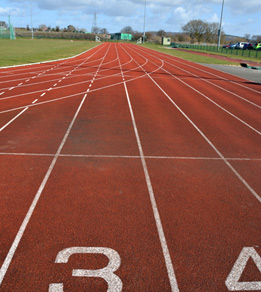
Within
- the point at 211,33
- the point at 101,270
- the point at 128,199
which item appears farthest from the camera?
the point at 211,33

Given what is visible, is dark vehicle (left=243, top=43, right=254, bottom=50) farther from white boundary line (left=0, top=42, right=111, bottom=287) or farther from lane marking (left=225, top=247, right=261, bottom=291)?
lane marking (left=225, top=247, right=261, bottom=291)

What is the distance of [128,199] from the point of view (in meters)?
5.79

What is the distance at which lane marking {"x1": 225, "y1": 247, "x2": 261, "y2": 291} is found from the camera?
3.81 metres

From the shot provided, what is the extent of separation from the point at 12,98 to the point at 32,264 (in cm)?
1174

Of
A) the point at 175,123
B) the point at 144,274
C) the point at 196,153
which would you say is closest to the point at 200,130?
the point at 175,123

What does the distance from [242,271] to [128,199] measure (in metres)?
A: 2.49

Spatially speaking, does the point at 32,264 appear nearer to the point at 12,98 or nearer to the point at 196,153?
the point at 196,153

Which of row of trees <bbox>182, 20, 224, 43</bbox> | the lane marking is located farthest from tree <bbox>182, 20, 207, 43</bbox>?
the lane marking

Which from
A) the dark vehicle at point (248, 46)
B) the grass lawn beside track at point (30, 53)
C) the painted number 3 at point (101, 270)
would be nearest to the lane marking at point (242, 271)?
the painted number 3 at point (101, 270)

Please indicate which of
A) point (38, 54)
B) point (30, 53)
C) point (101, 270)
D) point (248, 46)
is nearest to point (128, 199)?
point (101, 270)

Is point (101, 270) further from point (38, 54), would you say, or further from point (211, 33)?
point (211, 33)

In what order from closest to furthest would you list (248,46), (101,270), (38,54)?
(101,270) → (38,54) → (248,46)

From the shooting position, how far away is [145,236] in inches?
186

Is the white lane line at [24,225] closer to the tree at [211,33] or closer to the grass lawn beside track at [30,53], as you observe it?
the grass lawn beside track at [30,53]
